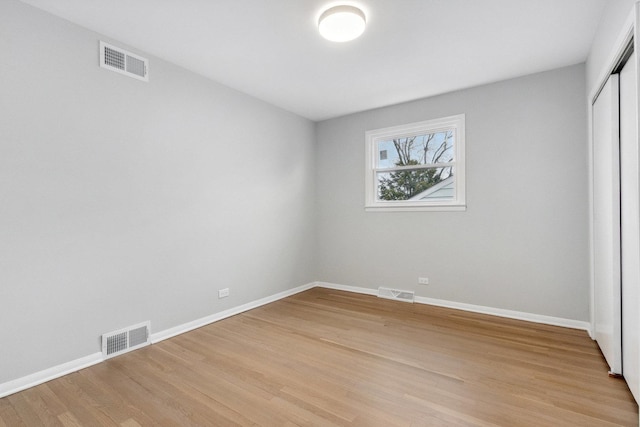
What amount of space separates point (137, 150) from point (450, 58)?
10.2ft

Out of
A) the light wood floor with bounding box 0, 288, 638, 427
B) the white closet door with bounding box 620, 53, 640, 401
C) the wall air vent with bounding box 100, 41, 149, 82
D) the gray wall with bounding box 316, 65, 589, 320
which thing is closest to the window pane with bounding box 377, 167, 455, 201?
the gray wall with bounding box 316, 65, 589, 320

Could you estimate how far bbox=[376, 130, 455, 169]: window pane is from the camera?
13.5ft

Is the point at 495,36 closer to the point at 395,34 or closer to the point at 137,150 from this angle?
the point at 395,34

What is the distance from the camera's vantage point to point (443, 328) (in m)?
3.28

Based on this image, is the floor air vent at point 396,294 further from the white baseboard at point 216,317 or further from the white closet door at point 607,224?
the white closet door at point 607,224

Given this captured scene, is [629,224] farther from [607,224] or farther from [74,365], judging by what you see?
[74,365]

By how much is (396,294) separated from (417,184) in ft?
5.12

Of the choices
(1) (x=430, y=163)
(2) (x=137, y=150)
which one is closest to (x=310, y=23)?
(2) (x=137, y=150)

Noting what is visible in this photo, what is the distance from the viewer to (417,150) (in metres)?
4.37

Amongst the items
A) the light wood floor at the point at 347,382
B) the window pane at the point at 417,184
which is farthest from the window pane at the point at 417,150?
the light wood floor at the point at 347,382

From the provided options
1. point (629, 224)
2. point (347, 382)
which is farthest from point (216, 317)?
point (629, 224)

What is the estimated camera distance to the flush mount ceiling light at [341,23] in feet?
7.57

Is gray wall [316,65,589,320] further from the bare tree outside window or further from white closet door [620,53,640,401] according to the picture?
white closet door [620,53,640,401]

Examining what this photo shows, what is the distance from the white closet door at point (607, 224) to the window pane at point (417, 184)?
4.97 ft
